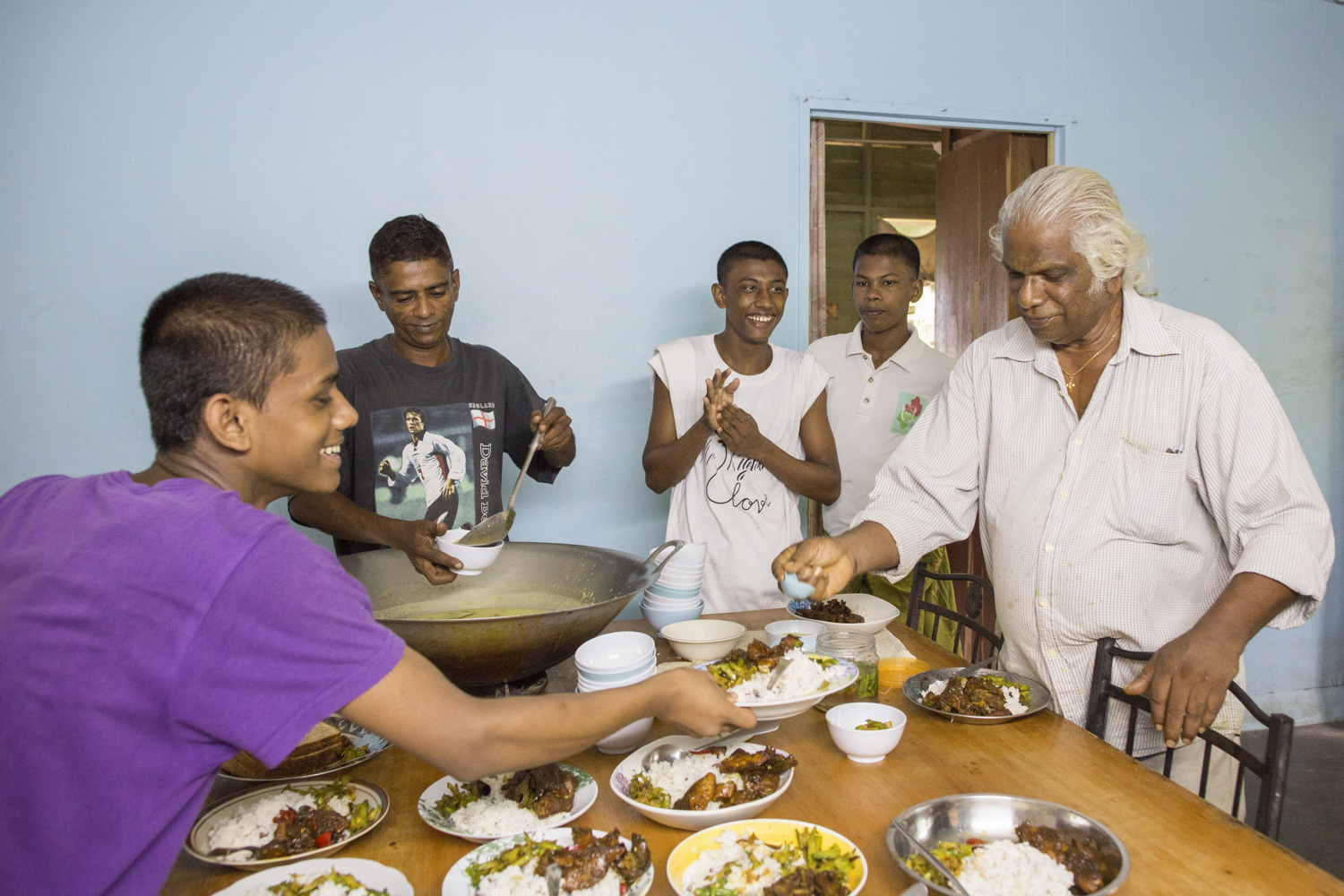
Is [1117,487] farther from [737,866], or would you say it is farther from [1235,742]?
[737,866]

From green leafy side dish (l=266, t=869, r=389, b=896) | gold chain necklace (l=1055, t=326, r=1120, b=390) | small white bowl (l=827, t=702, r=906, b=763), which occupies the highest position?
gold chain necklace (l=1055, t=326, r=1120, b=390)

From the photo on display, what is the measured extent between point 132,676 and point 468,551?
3.41 ft

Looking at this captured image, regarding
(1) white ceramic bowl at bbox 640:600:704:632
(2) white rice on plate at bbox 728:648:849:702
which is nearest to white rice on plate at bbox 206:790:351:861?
(2) white rice on plate at bbox 728:648:849:702

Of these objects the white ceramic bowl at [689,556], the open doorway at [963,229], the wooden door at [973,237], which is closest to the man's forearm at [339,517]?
the white ceramic bowl at [689,556]

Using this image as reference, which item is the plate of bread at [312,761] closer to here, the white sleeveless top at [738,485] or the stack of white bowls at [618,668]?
the stack of white bowls at [618,668]

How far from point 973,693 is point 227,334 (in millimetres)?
1533

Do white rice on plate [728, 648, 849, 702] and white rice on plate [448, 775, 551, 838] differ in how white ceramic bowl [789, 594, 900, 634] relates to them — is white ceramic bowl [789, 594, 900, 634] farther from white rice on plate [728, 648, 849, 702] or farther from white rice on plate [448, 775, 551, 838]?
white rice on plate [448, 775, 551, 838]

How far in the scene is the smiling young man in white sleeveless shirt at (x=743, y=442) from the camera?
3037 millimetres

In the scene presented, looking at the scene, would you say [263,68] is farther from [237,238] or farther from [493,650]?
[493,650]

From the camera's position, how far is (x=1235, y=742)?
5.13 feet

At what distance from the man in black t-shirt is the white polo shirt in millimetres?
1203

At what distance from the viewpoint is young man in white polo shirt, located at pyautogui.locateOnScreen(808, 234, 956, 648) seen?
3443mm

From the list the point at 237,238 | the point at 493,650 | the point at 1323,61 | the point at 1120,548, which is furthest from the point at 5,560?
the point at 1323,61

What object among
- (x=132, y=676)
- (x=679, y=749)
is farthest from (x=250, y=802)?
(x=679, y=749)
